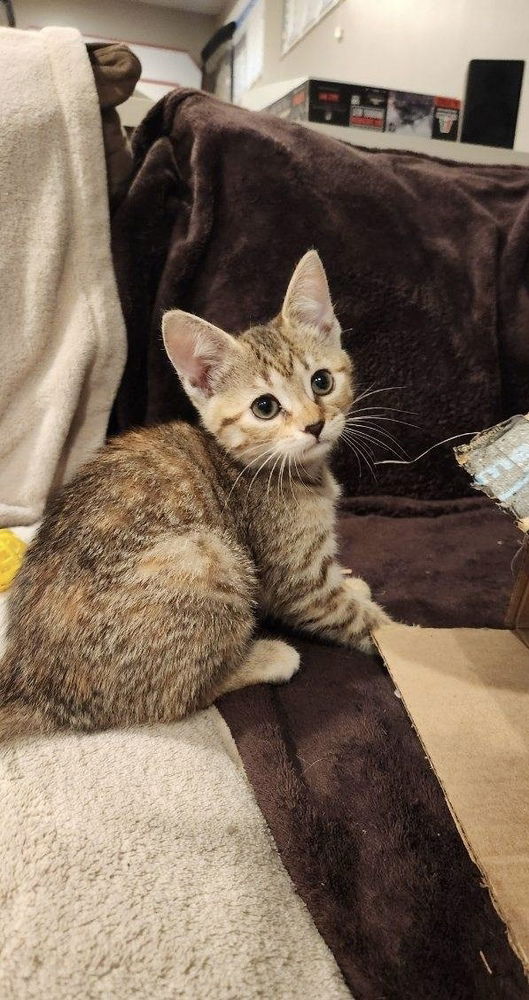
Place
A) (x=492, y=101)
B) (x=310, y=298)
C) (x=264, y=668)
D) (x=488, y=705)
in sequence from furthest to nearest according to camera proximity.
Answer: (x=492, y=101) < (x=310, y=298) < (x=264, y=668) < (x=488, y=705)

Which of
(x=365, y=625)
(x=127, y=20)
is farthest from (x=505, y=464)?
(x=127, y=20)

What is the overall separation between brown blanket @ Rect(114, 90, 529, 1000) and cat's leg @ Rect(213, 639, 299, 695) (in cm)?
2

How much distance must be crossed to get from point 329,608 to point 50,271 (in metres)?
0.89

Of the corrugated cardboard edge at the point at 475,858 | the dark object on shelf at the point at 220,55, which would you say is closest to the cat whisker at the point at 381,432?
the corrugated cardboard edge at the point at 475,858

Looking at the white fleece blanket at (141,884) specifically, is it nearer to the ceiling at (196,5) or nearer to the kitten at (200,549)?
the kitten at (200,549)

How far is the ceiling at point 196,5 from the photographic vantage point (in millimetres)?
4637

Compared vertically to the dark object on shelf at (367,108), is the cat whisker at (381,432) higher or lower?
lower

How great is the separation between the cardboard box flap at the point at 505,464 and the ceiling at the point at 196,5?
17.9ft

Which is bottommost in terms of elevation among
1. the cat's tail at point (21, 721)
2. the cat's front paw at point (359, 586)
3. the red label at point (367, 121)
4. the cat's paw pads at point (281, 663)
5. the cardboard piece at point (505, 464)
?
the cat's front paw at point (359, 586)

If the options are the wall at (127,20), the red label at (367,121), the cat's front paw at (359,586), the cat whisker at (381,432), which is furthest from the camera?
the wall at (127,20)

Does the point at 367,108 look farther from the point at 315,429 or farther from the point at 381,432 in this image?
the point at 315,429

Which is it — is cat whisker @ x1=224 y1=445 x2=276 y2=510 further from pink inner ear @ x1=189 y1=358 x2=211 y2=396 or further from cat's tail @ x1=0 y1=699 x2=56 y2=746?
cat's tail @ x1=0 y1=699 x2=56 y2=746

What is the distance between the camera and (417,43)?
2463mm

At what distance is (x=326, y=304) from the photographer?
1.13m
